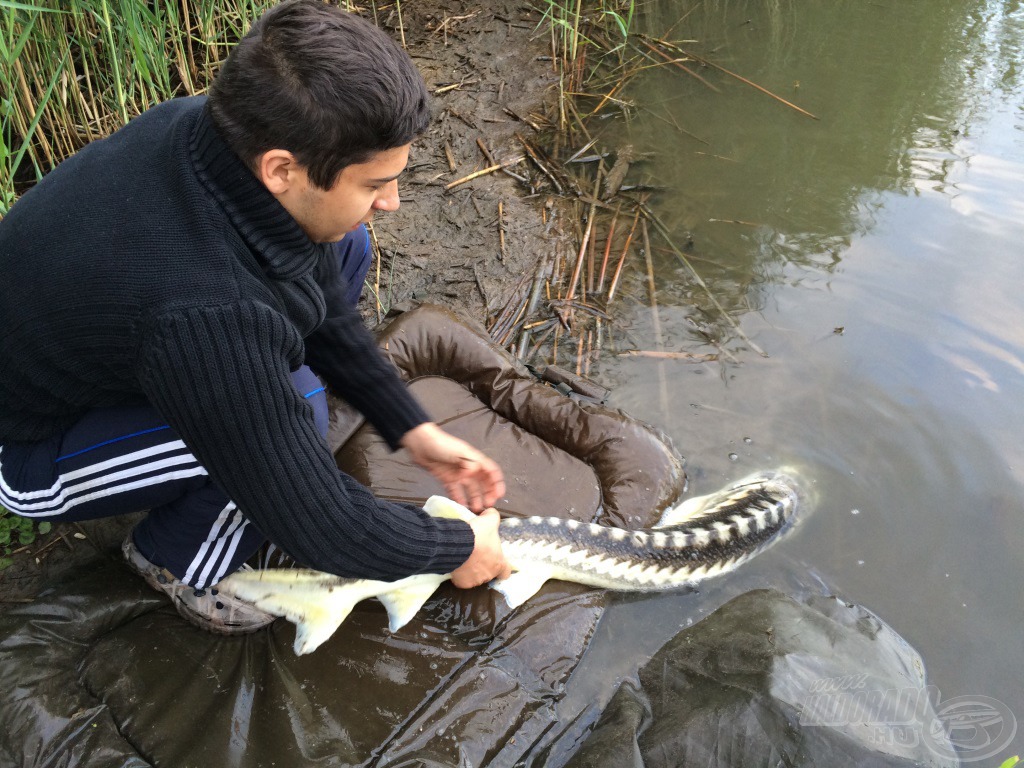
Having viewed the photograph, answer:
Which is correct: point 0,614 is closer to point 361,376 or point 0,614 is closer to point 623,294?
point 361,376

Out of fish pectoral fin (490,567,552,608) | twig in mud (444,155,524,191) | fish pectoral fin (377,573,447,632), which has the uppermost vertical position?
twig in mud (444,155,524,191)

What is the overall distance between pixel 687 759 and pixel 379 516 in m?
1.18

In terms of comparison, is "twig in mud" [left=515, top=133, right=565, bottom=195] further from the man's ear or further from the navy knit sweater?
the man's ear

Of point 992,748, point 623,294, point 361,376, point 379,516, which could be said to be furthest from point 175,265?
point 623,294

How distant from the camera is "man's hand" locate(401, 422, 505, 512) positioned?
7.85ft

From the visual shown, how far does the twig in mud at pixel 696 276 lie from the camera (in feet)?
13.8

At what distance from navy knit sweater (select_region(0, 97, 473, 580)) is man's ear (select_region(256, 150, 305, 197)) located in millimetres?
29

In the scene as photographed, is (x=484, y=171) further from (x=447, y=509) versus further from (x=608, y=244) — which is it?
(x=447, y=509)

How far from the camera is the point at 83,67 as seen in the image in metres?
3.90

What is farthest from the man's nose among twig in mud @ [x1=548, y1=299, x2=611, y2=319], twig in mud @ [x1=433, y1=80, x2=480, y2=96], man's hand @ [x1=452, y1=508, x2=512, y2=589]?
twig in mud @ [x1=433, y1=80, x2=480, y2=96]

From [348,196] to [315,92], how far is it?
0.79 ft

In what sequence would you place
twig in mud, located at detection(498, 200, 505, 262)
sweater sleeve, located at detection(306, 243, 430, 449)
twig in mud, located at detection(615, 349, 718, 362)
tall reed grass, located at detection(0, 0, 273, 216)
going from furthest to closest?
twig in mud, located at detection(498, 200, 505, 262), twig in mud, located at detection(615, 349, 718, 362), tall reed grass, located at detection(0, 0, 273, 216), sweater sleeve, located at detection(306, 243, 430, 449)

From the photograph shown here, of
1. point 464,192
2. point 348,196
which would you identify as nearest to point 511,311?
point 464,192

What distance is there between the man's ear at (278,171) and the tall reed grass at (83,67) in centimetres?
174
